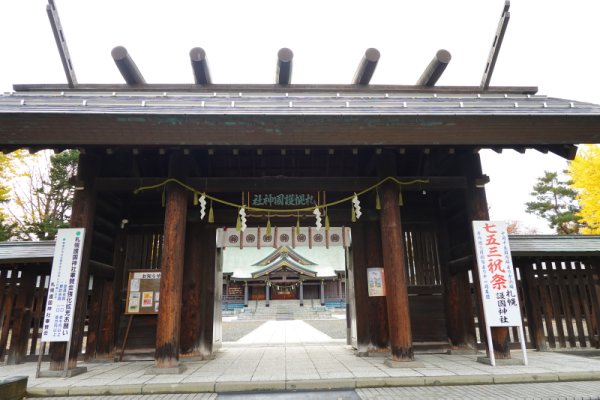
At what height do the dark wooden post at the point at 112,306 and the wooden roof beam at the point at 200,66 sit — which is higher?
the wooden roof beam at the point at 200,66

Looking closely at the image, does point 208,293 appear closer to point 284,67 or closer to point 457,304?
point 284,67

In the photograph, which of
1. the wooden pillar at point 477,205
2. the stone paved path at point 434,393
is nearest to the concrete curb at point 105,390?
the stone paved path at point 434,393

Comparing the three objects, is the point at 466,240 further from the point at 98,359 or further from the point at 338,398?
the point at 98,359

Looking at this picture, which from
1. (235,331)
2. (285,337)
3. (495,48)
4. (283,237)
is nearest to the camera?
(495,48)

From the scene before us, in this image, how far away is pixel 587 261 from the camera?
9.13 m

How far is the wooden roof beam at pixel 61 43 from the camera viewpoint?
738cm

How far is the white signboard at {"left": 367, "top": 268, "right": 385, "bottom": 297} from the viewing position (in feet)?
28.6

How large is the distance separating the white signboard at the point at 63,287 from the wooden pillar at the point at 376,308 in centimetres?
657

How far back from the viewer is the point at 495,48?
8227 millimetres

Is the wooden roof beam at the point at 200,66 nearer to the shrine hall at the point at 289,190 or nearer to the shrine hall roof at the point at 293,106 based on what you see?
the shrine hall at the point at 289,190

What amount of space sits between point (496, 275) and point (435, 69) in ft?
17.6

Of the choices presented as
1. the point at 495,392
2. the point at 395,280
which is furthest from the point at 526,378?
the point at 395,280

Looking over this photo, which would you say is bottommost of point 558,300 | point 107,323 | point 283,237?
point 107,323

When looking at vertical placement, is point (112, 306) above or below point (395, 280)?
below
